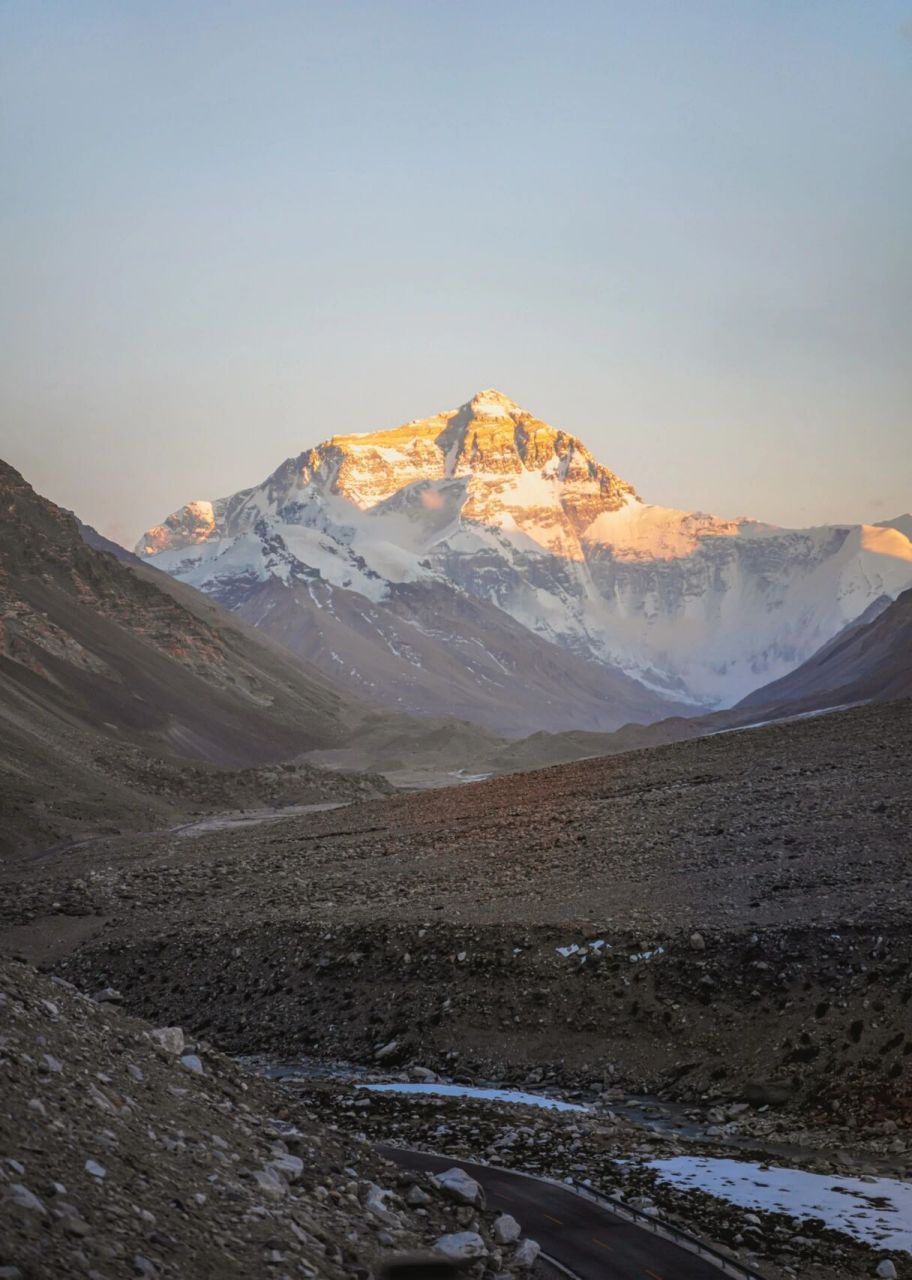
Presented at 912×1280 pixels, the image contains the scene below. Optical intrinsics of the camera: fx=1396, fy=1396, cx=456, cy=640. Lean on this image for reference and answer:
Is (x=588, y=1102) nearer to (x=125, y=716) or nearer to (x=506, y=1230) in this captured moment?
(x=506, y=1230)

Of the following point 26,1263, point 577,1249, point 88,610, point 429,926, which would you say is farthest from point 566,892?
point 88,610

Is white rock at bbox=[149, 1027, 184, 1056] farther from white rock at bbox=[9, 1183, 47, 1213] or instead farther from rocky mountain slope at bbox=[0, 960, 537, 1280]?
white rock at bbox=[9, 1183, 47, 1213]

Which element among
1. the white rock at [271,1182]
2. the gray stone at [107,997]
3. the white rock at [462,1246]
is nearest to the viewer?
the white rock at [271,1182]

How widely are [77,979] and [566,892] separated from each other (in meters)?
14.5

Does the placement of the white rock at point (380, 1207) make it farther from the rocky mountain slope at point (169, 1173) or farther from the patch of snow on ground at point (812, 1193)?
the patch of snow on ground at point (812, 1193)

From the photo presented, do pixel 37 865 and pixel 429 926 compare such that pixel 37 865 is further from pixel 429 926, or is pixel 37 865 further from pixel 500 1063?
Result: pixel 500 1063

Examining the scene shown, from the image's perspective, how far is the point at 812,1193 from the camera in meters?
20.9

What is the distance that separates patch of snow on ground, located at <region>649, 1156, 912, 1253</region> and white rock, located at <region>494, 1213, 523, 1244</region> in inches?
158

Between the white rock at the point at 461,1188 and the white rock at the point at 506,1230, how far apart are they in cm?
58

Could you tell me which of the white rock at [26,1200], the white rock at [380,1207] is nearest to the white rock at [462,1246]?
the white rock at [380,1207]

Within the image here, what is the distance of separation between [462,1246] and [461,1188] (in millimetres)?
1938

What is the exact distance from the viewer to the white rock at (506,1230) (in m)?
18.2

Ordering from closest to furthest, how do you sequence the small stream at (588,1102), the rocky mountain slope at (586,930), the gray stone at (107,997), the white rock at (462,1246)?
the white rock at (462,1246)
the small stream at (588,1102)
the rocky mountain slope at (586,930)
the gray stone at (107,997)

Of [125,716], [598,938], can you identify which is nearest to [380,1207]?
[598,938]
